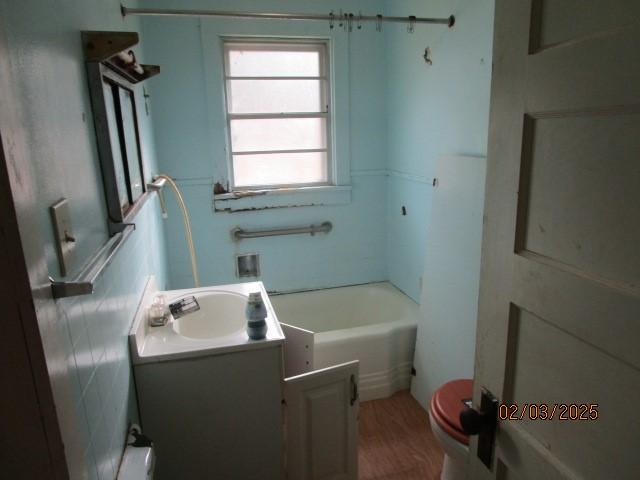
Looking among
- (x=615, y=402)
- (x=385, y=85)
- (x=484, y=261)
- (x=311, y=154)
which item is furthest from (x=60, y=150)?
(x=385, y=85)

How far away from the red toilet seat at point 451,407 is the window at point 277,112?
5.53ft

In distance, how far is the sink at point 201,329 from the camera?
1445 mm

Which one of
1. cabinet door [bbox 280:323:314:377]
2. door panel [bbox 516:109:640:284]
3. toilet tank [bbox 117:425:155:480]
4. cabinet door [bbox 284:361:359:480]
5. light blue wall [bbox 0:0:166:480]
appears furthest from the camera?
cabinet door [bbox 280:323:314:377]

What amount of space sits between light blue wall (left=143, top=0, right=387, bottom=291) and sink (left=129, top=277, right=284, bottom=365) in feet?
2.94

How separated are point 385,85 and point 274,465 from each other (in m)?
2.34

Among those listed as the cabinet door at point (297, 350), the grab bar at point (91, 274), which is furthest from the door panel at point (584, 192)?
the cabinet door at point (297, 350)

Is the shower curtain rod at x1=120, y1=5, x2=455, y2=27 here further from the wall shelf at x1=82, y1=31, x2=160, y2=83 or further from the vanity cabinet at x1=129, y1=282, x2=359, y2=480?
the vanity cabinet at x1=129, y1=282, x2=359, y2=480

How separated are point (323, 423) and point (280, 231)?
1.46 metres

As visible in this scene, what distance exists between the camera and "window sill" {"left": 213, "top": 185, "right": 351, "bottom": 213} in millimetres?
2781

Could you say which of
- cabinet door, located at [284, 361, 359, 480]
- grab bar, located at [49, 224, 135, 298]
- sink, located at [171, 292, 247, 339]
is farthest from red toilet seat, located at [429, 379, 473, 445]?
grab bar, located at [49, 224, 135, 298]

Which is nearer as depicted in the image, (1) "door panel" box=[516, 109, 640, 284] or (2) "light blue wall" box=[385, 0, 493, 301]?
(1) "door panel" box=[516, 109, 640, 284]

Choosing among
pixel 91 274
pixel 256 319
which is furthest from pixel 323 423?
pixel 91 274

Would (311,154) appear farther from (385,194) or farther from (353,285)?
(353,285)

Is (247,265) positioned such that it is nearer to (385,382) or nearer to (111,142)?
(385,382)
